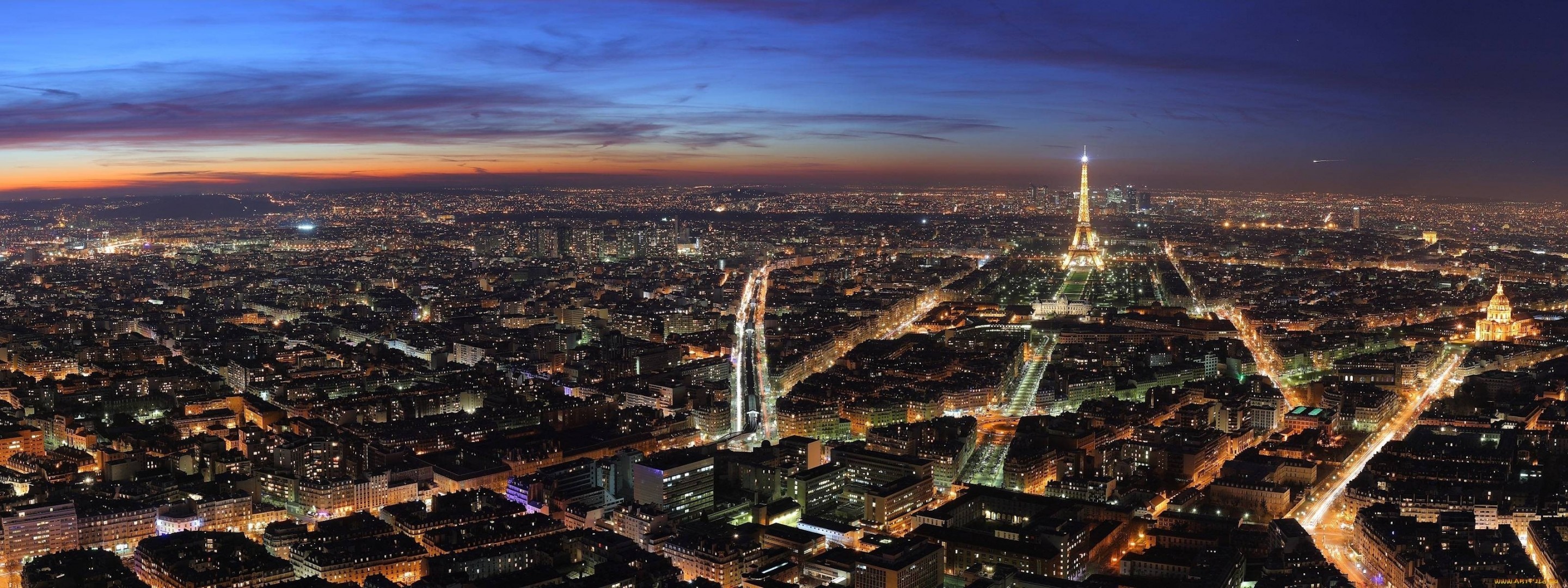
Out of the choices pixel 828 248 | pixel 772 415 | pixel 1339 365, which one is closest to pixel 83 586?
pixel 772 415

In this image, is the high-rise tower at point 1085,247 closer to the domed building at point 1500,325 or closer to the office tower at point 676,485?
the domed building at point 1500,325

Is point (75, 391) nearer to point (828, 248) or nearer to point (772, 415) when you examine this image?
point (772, 415)

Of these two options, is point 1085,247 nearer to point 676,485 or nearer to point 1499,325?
point 1499,325

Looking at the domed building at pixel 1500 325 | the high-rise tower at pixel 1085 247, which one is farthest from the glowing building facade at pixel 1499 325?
the high-rise tower at pixel 1085 247

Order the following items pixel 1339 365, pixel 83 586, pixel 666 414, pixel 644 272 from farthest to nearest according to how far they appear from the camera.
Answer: pixel 644 272 < pixel 1339 365 < pixel 666 414 < pixel 83 586

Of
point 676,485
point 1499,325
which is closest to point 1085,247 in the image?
point 1499,325

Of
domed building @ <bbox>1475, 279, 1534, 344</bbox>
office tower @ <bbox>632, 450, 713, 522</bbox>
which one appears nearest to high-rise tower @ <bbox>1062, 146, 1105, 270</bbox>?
domed building @ <bbox>1475, 279, 1534, 344</bbox>
